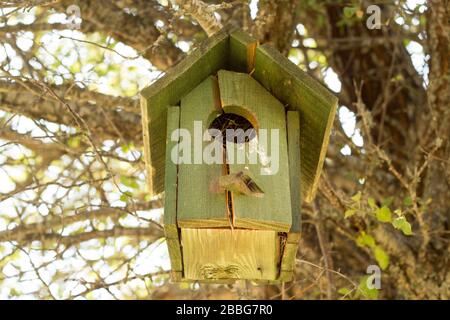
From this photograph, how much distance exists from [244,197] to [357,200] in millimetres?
1064

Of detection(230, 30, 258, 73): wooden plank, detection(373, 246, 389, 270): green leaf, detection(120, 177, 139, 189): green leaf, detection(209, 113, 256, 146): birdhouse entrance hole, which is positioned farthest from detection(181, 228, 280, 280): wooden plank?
detection(120, 177, 139, 189): green leaf

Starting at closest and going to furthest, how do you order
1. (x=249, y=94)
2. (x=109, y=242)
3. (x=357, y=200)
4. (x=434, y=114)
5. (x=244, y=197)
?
(x=244, y=197)
(x=249, y=94)
(x=357, y=200)
(x=434, y=114)
(x=109, y=242)

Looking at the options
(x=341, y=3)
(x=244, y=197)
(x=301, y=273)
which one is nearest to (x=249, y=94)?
(x=244, y=197)

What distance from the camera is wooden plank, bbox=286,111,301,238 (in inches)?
131

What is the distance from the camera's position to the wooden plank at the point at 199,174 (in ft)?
10.7

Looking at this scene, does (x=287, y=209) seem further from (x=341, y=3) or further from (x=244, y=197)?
(x=341, y=3)

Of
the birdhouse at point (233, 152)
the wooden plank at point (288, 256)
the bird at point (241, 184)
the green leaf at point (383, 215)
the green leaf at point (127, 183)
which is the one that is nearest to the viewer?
the bird at point (241, 184)

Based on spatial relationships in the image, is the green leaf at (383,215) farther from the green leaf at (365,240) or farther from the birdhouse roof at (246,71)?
the green leaf at (365,240)

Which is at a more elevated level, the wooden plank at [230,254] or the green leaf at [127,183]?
the green leaf at [127,183]

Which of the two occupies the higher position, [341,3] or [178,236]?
[341,3]

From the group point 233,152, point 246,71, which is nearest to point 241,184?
point 233,152

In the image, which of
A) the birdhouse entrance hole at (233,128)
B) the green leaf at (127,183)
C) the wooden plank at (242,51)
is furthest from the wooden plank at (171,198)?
the green leaf at (127,183)

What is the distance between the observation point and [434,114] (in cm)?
502
